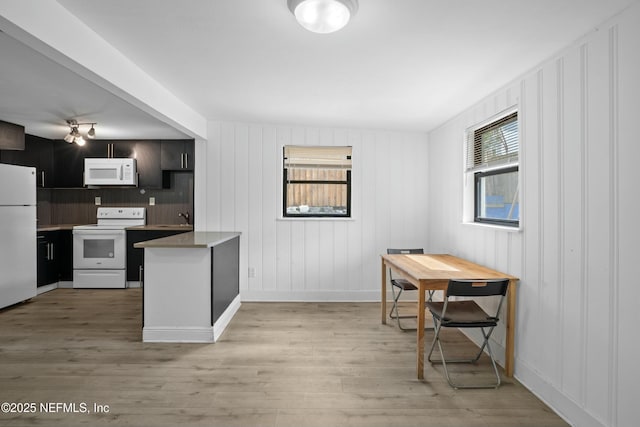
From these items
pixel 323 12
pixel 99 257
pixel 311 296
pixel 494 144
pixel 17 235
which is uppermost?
pixel 323 12

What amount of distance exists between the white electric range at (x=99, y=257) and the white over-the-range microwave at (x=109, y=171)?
2.42 feet

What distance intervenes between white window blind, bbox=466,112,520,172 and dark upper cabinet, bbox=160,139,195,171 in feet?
13.4

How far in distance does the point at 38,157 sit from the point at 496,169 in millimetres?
6346

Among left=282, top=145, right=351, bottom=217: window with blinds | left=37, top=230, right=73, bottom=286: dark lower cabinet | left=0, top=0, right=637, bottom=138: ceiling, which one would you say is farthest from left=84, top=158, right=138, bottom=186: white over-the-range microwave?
left=282, top=145, right=351, bottom=217: window with blinds

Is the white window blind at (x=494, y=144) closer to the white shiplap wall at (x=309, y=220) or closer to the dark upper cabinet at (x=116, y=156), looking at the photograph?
the white shiplap wall at (x=309, y=220)

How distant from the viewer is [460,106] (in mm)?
3574

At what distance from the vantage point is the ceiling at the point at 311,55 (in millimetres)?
1898

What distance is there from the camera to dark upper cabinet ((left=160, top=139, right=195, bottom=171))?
18.2ft

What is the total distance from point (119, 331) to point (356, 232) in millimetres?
2934

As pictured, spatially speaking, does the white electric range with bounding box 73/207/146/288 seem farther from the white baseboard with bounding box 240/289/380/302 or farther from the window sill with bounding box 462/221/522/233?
the window sill with bounding box 462/221/522/233

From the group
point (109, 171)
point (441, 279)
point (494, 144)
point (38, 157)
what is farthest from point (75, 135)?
point (494, 144)

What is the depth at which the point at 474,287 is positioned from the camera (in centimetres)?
247

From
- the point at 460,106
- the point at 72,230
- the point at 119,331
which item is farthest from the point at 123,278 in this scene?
the point at 460,106

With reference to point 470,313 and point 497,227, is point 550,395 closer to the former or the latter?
point 470,313
